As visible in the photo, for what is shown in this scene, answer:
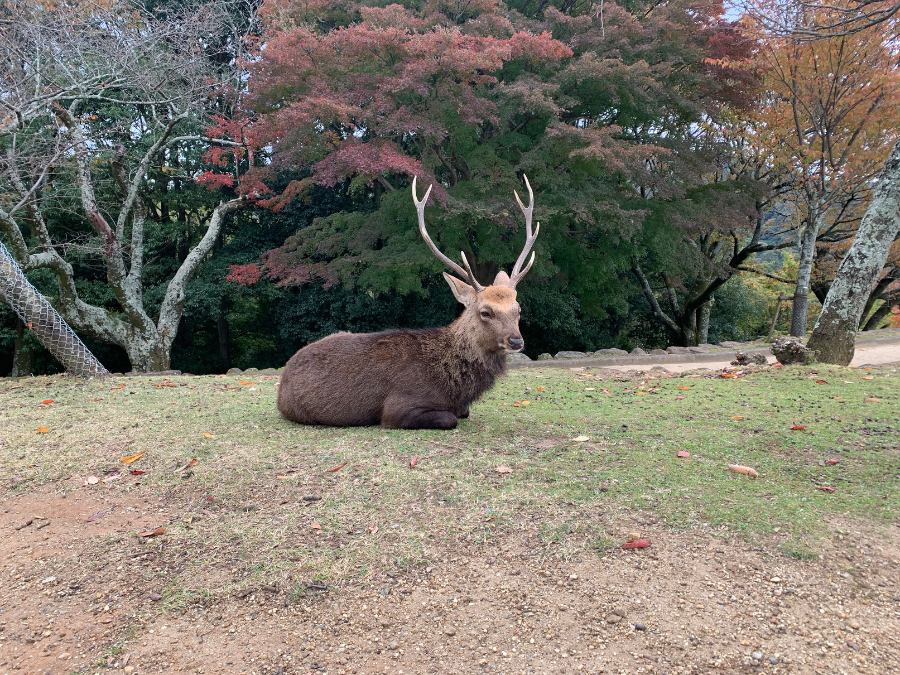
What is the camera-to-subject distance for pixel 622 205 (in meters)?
11.7

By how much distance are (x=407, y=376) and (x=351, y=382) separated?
17.6 inches

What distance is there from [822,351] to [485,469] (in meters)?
6.36

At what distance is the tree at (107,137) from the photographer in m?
8.18

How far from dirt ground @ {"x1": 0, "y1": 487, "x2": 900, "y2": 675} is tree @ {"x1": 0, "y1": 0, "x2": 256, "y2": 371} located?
24.1 feet

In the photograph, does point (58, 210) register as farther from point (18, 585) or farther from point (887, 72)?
point (887, 72)

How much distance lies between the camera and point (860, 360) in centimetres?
971

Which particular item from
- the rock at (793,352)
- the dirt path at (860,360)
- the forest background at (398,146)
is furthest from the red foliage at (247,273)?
the rock at (793,352)

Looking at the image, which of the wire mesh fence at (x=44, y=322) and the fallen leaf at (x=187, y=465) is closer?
the fallen leaf at (x=187, y=465)

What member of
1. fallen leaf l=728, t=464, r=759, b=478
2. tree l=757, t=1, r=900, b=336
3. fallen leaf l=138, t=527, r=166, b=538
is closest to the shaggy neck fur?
fallen leaf l=728, t=464, r=759, b=478

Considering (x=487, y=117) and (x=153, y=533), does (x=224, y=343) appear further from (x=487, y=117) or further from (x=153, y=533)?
(x=153, y=533)

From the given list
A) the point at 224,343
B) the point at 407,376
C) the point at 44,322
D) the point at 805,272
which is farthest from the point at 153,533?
the point at 224,343

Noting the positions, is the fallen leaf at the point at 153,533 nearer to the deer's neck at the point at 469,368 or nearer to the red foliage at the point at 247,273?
the deer's neck at the point at 469,368

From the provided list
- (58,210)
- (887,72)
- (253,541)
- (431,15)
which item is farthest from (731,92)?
(58,210)

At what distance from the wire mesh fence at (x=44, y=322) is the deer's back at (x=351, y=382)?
4709 millimetres
